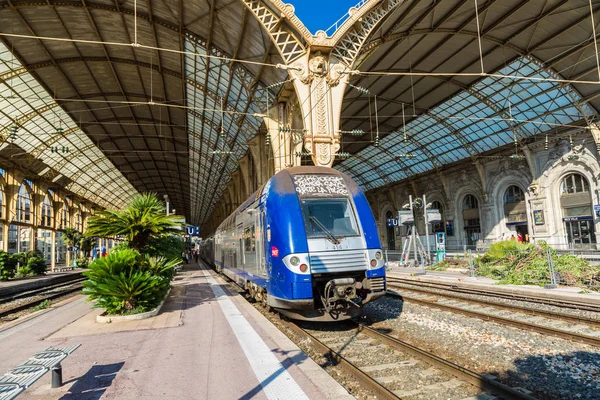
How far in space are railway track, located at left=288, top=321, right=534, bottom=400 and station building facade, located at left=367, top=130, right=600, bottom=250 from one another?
85.6 feet

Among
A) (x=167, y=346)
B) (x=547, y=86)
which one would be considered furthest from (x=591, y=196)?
(x=167, y=346)

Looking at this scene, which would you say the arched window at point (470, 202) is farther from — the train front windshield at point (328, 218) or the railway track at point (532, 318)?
the train front windshield at point (328, 218)

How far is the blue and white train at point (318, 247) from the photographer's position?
7.65 m

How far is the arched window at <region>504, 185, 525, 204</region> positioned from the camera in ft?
116

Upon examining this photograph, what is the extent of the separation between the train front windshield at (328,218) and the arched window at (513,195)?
107 ft

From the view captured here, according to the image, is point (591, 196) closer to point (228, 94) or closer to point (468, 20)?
point (468, 20)

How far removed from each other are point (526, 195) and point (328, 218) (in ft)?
106

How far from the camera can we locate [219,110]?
24.3m

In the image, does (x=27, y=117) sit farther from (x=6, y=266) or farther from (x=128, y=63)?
(x=6, y=266)

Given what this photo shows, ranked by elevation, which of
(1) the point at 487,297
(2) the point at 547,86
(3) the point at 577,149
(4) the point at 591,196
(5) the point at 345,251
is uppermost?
(2) the point at 547,86

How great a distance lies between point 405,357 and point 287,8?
1667cm

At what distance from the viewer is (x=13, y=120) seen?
3278 centimetres

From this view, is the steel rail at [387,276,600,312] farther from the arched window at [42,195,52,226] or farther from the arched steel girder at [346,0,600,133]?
the arched window at [42,195,52,226]

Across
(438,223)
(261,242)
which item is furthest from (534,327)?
(438,223)
